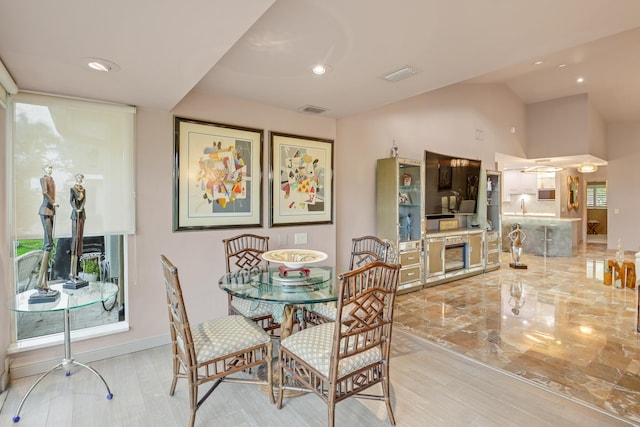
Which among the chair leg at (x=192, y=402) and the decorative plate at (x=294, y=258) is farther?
the decorative plate at (x=294, y=258)

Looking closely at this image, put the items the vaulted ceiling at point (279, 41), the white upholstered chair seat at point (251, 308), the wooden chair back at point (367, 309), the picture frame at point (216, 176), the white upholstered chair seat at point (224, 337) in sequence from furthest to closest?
the picture frame at point (216, 176), the white upholstered chair seat at point (251, 308), the white upholstered chair seat at point (224, 337), the wooden chair back at point (367, 309), the vaulted ceiling at point (279, 41)

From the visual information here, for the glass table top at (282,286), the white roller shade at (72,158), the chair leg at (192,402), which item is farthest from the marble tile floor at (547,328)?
the white roller shade at (72,158)

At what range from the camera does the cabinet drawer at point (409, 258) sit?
15.7 ft

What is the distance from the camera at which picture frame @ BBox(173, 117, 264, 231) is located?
3115 millimetres

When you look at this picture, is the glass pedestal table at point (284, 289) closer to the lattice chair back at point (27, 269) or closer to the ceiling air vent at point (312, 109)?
the lattice chair back at point (27, 269)

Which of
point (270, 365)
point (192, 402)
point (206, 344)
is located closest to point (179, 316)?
point (206, 344)

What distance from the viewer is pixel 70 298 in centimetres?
221

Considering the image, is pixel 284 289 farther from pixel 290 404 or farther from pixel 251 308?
pixel 290 404

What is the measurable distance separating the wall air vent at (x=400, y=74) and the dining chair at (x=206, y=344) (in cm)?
214

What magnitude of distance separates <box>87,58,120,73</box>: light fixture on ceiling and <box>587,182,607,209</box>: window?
51.0ft

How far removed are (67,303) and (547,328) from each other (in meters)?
4.47

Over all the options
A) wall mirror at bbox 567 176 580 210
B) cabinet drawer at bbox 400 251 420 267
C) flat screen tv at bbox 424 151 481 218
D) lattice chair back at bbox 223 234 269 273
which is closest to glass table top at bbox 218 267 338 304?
lattice chair back at bbox 223 234 269 273

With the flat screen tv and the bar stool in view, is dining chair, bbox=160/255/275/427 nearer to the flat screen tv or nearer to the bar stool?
the flat screen tv

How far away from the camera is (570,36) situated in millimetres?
2043
